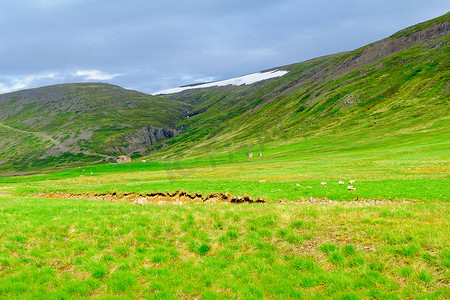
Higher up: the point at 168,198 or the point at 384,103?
the point at 384,103

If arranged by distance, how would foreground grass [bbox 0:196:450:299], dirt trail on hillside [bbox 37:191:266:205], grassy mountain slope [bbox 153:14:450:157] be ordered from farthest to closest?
grassy mountain slope [bbox 153:14:450:157] < dirt trail on hillside [bbox 37:191:266:205] < foreground grass [bbox 0:196:450:299]

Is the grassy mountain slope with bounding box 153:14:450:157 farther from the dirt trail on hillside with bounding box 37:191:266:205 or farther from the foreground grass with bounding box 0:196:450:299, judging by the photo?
the foreground grass with bounding box 0:196:450:299

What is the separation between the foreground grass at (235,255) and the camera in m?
8.49

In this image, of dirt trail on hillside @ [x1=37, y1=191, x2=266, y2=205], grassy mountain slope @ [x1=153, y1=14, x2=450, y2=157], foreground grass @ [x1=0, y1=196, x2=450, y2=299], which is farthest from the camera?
grassy mountain slope @ [x1=153, y1=14, x2=450, y2=157]

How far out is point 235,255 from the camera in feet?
36.3

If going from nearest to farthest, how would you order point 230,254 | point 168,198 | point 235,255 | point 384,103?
point 235,255
point 230,254
point 168,198
point 384,103

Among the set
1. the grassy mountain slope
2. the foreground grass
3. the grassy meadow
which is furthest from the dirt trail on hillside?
the grassy mountain slope

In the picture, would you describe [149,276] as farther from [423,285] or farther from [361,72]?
[361,72]

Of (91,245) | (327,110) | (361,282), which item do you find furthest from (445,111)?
(91,245)

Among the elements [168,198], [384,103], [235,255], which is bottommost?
[168,198]

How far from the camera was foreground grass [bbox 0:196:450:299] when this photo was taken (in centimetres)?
849

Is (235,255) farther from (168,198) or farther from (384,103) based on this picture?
(384,103)

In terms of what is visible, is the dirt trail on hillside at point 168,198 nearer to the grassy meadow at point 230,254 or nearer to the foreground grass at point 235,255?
the grassy meadow at point 230,254


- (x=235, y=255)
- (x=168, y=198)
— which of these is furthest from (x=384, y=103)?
(x=235, y=255)
